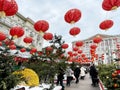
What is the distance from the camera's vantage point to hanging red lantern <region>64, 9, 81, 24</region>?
8078mm

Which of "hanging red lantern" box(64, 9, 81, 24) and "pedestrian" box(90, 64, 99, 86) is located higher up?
"hanging red lantern" box(64, 9, 81, 24)

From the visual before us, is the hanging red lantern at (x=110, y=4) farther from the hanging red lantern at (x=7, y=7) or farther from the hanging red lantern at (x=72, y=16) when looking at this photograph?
the hanging red lantern at (x=7, y=7)

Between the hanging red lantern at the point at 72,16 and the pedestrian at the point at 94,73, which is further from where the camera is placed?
the pedestrian at the point at 94,73

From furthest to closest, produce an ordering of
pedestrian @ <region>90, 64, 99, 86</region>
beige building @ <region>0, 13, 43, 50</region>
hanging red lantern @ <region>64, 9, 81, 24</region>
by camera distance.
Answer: beige building @ <region>0, 13, 43, 50</region> < pedestrian @ <region>90, 64, 99, 86</region> < hanging red lantern @ <region>64, 9, 81, 24</region>

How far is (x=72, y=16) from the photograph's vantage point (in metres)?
8.16

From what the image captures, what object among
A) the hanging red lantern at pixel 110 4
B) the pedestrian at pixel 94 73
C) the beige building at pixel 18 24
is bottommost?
the pedestrian at pixel 94 73

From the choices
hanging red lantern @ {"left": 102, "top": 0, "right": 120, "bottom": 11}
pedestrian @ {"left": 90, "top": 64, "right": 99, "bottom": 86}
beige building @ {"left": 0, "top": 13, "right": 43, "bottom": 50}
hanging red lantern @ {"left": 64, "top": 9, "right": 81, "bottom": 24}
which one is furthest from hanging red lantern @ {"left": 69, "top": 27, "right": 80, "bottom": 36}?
beige building @ {"left": 0, "top": 13, "right": 43, "bottom": 50}

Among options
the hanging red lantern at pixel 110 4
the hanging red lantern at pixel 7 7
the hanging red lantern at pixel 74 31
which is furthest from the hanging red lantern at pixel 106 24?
the hanging red lantern at pixel 7 7

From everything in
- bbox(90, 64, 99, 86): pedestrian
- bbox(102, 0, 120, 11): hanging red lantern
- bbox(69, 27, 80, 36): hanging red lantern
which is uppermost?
bbox(102, 0, 120, 11): hanging red lantern

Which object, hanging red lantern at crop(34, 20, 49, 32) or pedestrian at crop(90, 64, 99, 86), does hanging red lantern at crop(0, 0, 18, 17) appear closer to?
hanging red lantern at crop(34, 20, 49, 32)

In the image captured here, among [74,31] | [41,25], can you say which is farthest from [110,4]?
[74,31]

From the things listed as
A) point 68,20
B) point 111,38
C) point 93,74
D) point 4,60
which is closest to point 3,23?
point 93,74

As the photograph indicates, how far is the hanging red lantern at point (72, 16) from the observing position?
8.08 meters

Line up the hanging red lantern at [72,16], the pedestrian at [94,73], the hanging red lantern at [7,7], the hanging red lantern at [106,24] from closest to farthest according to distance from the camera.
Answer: the hanging red lantern at [7,7]
the hanging red lantern at [72,16]
the hanging red lantern at [106,24]
the pedestrian at [94,73]
